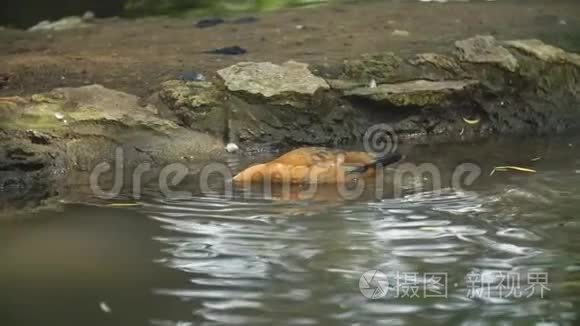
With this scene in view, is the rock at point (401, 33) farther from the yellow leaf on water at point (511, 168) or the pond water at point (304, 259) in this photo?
the pond water at point (304, 259)

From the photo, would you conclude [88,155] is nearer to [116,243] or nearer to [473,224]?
[116,243]

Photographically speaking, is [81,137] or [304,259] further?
[81,137]

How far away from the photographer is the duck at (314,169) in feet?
Answer: 14.5

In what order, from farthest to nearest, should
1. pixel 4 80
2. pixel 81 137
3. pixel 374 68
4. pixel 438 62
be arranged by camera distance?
1. pixel 438 62
2. pixel 374 68
3. pixel 4 80
4. pixel 81 137

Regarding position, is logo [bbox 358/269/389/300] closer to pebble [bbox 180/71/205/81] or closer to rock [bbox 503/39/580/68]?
pebble [bbox 180/71/205/81]

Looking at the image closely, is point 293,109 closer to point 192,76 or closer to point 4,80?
point 192,76

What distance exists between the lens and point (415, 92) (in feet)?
18.3

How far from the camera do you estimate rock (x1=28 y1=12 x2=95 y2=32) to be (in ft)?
26.3

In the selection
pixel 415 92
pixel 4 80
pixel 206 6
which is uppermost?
pixel 206 6

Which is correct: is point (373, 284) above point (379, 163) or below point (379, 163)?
below

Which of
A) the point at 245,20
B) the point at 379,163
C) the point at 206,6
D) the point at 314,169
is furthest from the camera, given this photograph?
the point at 206,6

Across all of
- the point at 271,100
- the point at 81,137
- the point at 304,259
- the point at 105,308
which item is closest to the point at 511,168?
the point at 271,100

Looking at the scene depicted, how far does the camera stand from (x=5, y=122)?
190 inches

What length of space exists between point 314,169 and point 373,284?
1443mm
